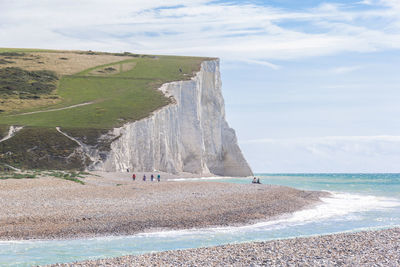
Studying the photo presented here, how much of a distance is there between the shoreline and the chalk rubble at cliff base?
18.5ft

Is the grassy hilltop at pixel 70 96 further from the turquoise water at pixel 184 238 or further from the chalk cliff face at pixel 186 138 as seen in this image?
the turquoise water at pixel 184 238

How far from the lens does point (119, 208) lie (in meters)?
24.0

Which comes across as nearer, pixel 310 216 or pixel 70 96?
pixel 310 216

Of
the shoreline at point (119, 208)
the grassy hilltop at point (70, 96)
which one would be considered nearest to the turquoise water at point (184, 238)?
the shoreline at point (119, 208)

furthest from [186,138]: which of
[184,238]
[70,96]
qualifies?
[184,238]

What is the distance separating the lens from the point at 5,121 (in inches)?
2181

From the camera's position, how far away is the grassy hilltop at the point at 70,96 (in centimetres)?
4916

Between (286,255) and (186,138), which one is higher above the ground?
(186,138)

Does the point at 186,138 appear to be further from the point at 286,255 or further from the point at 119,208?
the point at 286,255

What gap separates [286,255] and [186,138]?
56.8m

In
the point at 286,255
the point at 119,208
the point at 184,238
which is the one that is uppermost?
the point at 119,208

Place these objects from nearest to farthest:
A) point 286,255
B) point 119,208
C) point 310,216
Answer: point 286,255 < point 119,208 < point 310,216

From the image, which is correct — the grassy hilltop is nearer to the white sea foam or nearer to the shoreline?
the shoreline

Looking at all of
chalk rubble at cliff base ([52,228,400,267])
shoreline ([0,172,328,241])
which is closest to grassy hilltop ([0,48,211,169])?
shoreline ([0,172,328,241])
